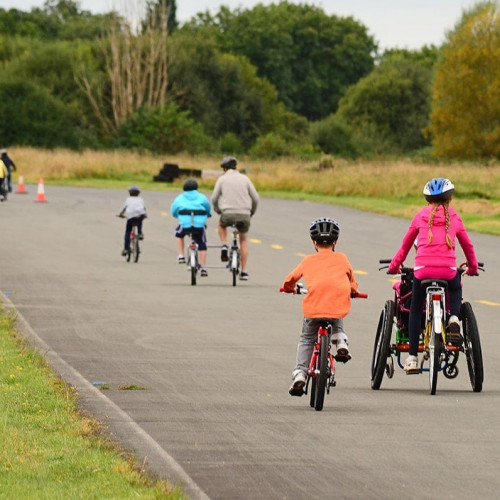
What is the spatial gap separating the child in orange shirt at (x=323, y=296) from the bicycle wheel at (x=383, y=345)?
35.5 inches

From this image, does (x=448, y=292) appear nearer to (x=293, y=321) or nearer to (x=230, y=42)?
(x=293, y=321)

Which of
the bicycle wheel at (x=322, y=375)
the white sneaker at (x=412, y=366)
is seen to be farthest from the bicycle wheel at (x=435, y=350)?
the bicycle wheel at (x=322, y=375)

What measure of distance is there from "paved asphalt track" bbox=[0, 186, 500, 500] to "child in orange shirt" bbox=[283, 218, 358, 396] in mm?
375

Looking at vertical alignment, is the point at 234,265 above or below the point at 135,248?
above

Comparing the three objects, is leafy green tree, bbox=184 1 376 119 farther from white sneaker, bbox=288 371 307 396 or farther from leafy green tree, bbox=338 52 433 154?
white sneaker, bbox=288 371 307 396

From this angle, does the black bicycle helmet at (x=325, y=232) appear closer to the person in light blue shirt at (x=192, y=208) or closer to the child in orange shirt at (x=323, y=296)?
the child in orange shirt at (x=323, y=296)

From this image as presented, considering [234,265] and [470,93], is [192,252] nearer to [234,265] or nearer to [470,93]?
[234,265]

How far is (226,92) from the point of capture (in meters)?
119

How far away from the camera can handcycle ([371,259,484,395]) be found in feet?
37.2

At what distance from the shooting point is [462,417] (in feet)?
34.1

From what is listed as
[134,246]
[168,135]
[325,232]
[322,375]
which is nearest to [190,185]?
[134,246]

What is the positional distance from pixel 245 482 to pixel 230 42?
14558cm

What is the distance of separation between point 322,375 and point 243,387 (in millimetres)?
1634

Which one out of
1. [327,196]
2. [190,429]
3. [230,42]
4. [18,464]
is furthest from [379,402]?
[230,42]
